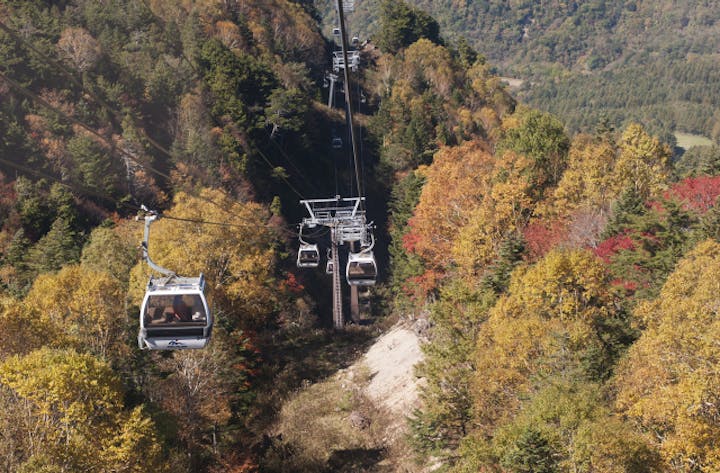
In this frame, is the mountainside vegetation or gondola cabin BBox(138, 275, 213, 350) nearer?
gondola cabin BBox(138, 275, 213, 350)

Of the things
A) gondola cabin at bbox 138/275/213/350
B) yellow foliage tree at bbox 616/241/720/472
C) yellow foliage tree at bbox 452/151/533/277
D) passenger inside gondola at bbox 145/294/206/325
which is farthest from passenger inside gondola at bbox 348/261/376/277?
yellow foliage tree at bbox 452/151/533/277

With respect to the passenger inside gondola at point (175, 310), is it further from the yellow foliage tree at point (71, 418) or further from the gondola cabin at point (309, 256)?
the gondola cabin at point (309, 256)

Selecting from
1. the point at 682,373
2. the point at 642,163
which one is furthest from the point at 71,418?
the point at 642,163

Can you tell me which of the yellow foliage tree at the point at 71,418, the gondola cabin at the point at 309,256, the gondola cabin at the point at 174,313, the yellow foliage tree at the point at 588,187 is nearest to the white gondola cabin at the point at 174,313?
the gondola cabin at the point at 174,313

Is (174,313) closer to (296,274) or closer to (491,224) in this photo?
(491,224)

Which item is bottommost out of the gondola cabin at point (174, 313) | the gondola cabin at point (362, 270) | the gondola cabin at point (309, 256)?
the gondola cabin at point (309, 256)

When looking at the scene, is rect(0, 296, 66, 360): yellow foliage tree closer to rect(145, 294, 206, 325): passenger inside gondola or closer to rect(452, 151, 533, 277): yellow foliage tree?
rect(145, 294, 206, 325): passenger inside gondola

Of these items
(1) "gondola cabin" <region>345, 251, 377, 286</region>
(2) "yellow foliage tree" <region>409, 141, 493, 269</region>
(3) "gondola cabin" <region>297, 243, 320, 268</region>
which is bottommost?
(2) "yellow foliage tree" <region>409, 141, 493, 269</region>
